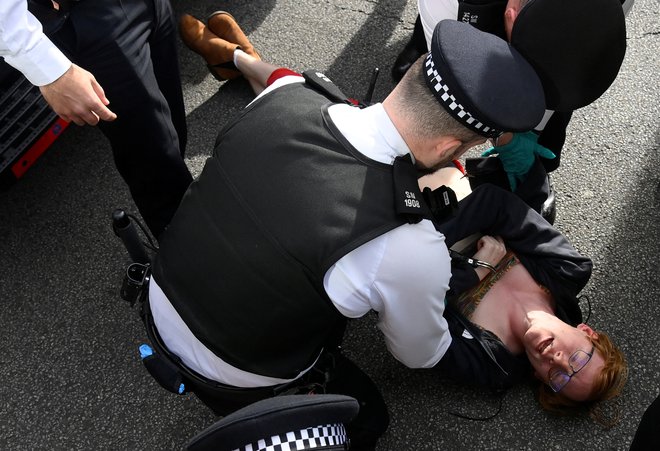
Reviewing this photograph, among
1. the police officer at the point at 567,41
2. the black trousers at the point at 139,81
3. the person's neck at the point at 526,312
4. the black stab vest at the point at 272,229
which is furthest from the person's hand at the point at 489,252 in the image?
the black trousers at the point at 139,81

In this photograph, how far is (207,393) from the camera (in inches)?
74.0

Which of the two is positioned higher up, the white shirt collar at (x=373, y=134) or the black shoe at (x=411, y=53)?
the white shirt collar at (x=373, y=134)

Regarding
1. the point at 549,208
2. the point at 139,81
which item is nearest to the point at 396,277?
the point at 139,81

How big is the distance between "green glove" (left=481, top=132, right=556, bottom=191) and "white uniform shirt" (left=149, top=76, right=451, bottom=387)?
0.97 m

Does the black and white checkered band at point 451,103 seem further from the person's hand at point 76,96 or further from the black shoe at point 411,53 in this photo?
the black shoe at point 411,53

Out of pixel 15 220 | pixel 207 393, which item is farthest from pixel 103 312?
pixel 207 393

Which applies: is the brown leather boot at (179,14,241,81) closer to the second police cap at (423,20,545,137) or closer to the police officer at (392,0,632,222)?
the police officer at (392,0,632,222)

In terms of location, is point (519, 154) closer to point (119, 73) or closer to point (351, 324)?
point (351, 324)

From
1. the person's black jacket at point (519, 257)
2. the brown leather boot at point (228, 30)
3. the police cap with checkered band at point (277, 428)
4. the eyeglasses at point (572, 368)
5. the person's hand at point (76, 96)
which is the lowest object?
the eyeglasses at point (572, 368)

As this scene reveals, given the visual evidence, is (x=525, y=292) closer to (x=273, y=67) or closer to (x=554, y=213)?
(x=554, y=213)

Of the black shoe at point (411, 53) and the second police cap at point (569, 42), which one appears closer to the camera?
the second police cap at point (569, 42)

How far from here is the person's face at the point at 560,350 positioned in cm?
212

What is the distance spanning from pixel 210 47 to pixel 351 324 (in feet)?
5.03

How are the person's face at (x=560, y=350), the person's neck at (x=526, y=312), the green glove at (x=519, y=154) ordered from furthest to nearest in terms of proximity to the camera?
the green glove at (x=519, y=154) → the person's neck at (x=526, y=312) → the person's face at (x=560, y=350)
